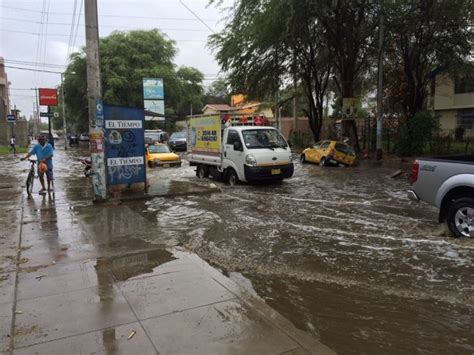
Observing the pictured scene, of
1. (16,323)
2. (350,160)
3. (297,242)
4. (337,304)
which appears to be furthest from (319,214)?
(350,160)

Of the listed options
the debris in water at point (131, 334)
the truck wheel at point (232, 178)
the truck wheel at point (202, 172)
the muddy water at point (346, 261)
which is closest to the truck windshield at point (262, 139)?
the truck wheel at point (232, 178)

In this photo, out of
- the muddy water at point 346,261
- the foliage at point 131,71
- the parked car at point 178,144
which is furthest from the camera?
the foliage at point 131,71

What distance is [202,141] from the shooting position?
628 inches

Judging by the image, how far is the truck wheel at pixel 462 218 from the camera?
674 cm

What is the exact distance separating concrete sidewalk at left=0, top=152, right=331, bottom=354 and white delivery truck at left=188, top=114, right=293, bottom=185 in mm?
6251

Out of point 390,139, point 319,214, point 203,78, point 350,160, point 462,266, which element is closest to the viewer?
point 462,266

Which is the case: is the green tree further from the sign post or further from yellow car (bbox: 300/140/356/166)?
the sign post

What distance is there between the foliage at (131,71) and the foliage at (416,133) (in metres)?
27.2

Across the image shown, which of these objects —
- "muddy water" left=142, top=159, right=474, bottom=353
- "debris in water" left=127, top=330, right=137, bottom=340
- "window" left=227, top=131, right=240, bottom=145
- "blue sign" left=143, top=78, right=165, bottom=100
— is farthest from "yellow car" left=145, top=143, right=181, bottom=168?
"debris in water" left=127, top=330, right=137, bottom=340

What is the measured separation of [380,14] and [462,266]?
19.1 m

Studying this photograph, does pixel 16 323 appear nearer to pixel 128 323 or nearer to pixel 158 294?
pixel 128 323

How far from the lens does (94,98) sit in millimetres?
10734

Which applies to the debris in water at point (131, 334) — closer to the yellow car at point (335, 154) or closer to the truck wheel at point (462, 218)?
the truck wheel at point (462, 218)

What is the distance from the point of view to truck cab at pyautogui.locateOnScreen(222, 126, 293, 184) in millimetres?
13617
